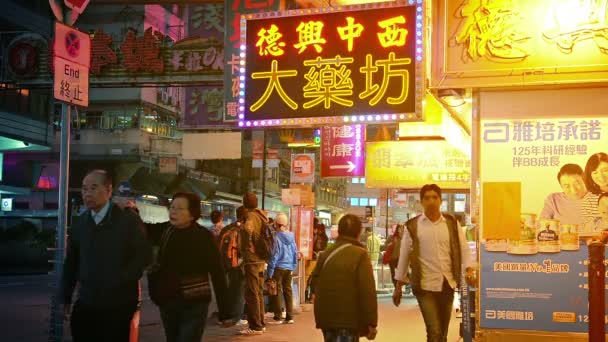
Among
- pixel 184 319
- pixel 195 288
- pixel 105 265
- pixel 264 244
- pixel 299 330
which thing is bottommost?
pixel 299 330

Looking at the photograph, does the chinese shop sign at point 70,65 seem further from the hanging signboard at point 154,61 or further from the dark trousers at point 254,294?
the hanging signboard at point 154,61

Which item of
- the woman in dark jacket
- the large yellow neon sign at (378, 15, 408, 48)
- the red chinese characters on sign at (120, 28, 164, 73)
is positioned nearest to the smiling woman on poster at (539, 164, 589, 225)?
the large yellow neon sign at (378, 15, 408, 48)

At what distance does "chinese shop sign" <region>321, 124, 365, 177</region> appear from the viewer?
2083 cm

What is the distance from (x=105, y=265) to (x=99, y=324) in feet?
1.38

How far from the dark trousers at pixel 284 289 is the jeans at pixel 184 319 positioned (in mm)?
→ 7351

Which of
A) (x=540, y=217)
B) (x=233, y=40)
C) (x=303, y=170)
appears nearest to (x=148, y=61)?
(x=303, y=170)

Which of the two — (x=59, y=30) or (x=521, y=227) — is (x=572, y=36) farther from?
(x=59, y=30)

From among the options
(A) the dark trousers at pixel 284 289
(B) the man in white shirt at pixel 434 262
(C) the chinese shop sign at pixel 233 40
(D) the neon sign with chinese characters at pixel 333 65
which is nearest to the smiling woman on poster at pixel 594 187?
(B) the man in white shirt at pixel 434 262

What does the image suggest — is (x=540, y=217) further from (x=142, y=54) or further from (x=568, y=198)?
(x=142, y=54)

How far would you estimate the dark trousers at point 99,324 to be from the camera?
17.8 feet

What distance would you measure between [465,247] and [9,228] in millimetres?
27222

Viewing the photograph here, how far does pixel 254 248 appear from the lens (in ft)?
37.8

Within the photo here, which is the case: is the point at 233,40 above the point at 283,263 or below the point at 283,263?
above

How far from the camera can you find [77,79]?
8.68m
